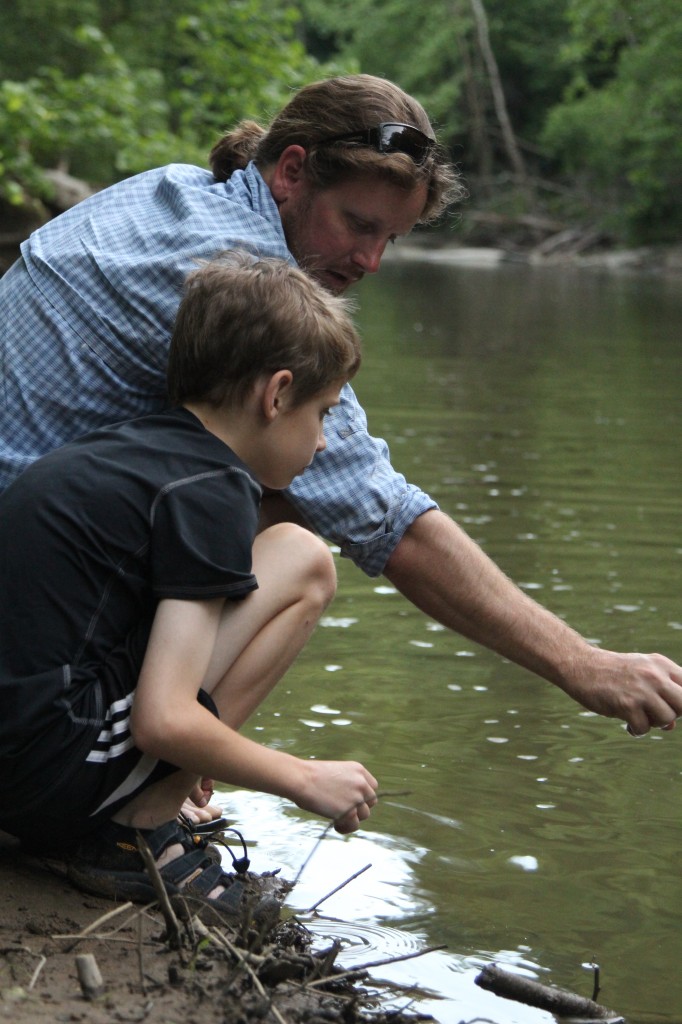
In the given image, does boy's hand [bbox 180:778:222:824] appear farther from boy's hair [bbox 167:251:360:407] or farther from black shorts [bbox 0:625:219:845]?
boy's hair [bbox 167:251:360:407]

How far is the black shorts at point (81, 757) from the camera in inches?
91.7

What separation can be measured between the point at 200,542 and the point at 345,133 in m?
1.25

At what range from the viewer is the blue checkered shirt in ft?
9.36

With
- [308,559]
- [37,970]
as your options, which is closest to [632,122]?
[308,559]

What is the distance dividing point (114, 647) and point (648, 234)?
1307 inches

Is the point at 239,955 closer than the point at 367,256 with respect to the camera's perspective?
Yes

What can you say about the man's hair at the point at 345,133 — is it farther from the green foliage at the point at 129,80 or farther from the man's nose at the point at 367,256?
the green foliage at the point at 129,80

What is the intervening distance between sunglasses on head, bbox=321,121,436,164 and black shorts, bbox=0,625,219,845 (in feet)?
4.27

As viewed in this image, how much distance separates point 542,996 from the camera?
2.51 meters

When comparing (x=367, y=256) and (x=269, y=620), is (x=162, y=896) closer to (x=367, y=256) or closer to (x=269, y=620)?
(x=269, y=620)

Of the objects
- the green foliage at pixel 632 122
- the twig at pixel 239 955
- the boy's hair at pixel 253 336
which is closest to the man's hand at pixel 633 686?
the boy's hair at pixel 253 336

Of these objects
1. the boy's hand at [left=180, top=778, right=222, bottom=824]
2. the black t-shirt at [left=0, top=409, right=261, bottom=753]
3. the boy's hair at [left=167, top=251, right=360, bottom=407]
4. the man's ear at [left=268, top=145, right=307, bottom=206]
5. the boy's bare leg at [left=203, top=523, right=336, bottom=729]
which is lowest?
the boy's hand at [left=180, top=778, right=222, bottom=824]

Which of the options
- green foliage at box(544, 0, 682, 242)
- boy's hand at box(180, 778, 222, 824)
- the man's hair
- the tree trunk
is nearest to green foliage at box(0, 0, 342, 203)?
green foliage at box(544, 0, 682, 242)

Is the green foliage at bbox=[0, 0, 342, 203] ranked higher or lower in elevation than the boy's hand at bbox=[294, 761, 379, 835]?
lower
